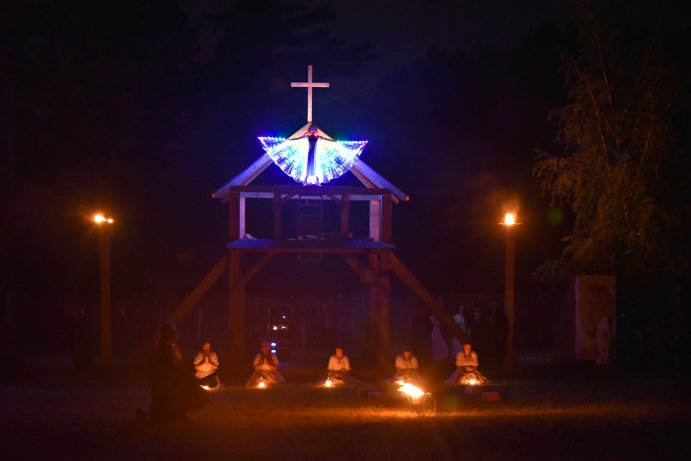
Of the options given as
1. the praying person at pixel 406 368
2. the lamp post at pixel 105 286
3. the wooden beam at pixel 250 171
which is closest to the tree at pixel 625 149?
the praying person at pixel 406 368

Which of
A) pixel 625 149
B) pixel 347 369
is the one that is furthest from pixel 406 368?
pixel 625 149

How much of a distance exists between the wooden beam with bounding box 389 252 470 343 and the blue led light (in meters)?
2.76

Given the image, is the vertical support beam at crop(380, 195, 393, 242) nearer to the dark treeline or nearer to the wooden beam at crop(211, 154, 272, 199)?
the wooden beam at crop(211, 154, 272, 199)

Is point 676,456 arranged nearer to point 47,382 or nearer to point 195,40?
point 47,382

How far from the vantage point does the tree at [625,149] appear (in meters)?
32.5

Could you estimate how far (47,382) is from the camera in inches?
1109

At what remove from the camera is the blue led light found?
29625 mm

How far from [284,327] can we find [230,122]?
14317 millimetres

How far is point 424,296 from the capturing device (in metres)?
30.2

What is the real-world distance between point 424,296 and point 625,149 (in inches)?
348

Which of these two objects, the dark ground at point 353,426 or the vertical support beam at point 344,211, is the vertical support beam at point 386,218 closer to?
the vertical support beam at point 344,211

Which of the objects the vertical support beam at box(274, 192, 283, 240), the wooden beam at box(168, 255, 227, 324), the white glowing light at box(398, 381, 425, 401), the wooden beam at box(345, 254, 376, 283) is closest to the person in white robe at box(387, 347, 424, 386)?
the white glowing light at box(398, 381, 425, 401)

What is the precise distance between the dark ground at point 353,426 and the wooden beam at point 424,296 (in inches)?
209

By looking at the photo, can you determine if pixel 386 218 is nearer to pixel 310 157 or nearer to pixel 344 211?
pixel 344 211
